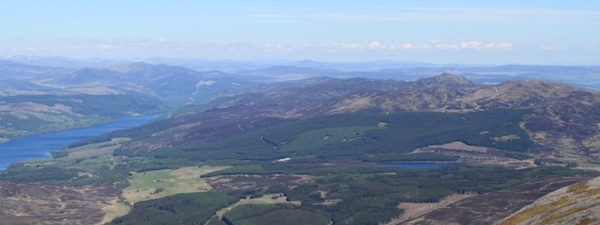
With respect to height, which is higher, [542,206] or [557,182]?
[542,206]

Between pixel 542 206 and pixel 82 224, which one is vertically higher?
pixel 542 206

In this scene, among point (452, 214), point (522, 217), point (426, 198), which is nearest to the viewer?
point (522, 217)

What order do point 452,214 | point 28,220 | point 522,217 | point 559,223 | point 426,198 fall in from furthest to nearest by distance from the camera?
point 426,198
point 28,220
point 452,214
point 522,217
point 559,223

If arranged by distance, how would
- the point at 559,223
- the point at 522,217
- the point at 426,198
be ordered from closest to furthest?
1. the point at 559,223
2. the point at 522,217
3. the point at 426,198

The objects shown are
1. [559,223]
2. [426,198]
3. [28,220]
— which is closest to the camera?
[559,223]

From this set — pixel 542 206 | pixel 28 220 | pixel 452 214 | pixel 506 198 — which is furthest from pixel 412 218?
pixel 28 220

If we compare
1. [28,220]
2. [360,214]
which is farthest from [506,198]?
[28,220]

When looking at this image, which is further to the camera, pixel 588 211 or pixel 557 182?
pixel 557 182

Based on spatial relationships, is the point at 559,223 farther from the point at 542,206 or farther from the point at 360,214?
the point at 360,214

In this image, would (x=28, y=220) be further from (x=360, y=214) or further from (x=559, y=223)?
(x=559, y=223)
